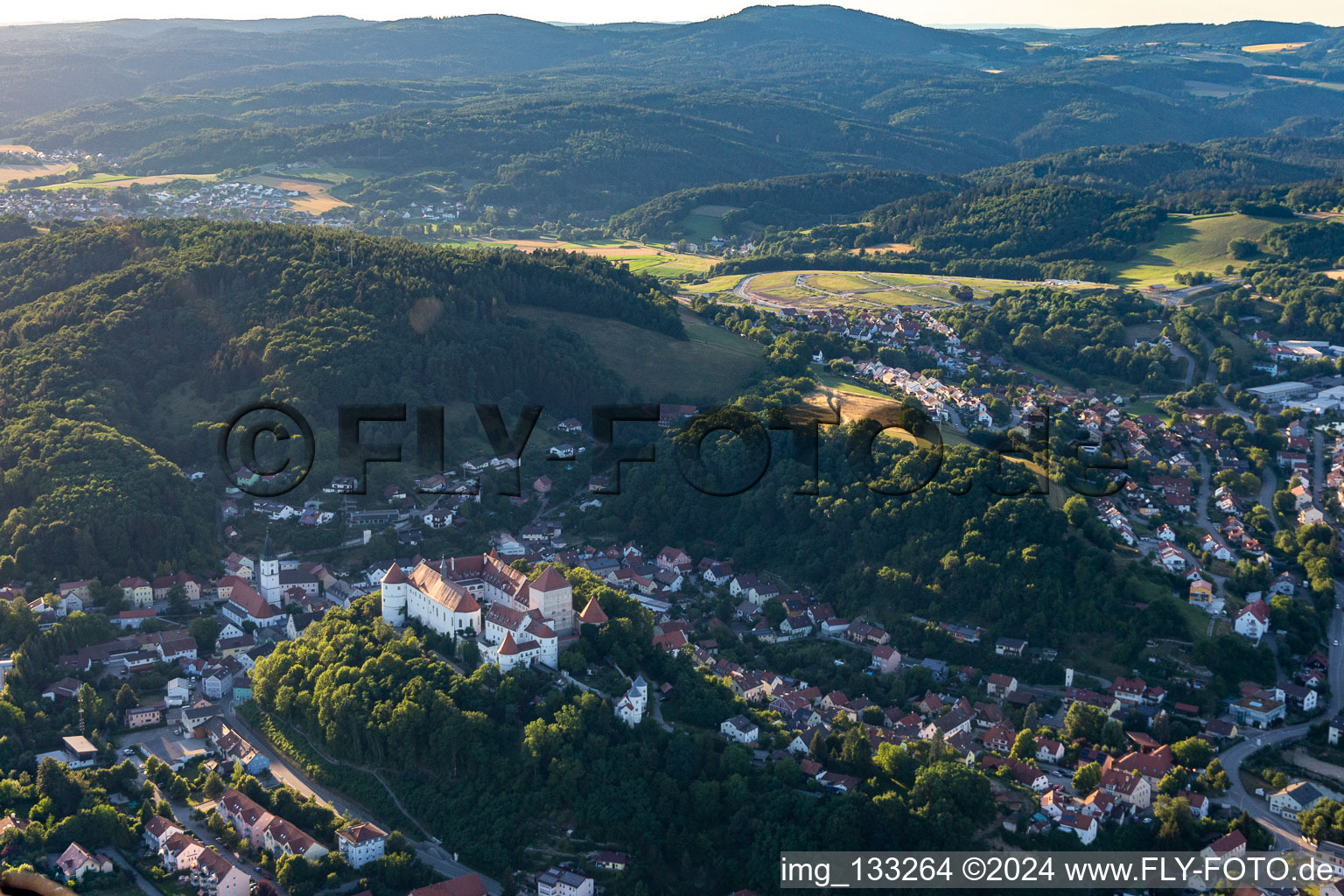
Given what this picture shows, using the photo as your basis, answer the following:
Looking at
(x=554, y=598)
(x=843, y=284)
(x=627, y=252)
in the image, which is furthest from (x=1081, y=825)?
(x=627, y=252)

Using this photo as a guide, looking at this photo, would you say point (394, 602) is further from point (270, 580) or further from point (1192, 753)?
point (1192, 753)

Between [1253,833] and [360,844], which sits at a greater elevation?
[1253,833]

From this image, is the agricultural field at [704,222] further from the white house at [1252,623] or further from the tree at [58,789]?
the tree at [58,789]

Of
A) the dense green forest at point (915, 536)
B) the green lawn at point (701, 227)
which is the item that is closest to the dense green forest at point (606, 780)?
the dense green forest at point (915, 536)

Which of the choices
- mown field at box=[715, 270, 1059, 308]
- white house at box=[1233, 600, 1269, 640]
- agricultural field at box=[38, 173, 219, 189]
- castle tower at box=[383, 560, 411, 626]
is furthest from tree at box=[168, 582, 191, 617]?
agricultural field at box=[38, 173, 219, 189]

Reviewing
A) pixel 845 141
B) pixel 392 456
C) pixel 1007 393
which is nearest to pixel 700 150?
pixel 845 141

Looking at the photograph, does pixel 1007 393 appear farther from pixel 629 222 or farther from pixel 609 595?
pixel 629 222
